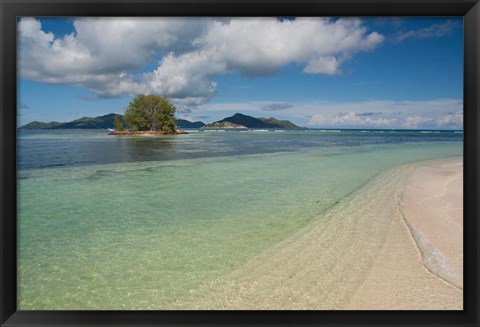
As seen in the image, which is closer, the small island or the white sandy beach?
the white sandy beach

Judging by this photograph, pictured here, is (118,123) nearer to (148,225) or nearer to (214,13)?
(148,225)

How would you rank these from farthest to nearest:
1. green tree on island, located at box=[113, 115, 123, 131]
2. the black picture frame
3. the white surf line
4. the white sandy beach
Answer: green tree on island, located at box=[113, 115, 123, 131]
the white surf line
the white sandy beach
the black picture frame

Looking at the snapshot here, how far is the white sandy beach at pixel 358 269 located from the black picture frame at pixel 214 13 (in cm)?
61

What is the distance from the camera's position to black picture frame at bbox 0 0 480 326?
1.13 metres

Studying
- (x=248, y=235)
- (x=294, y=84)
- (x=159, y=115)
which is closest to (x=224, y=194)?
(x=248, y=235)

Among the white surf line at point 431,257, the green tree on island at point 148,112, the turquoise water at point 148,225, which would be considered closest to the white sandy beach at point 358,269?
the white surf line at point 431,257

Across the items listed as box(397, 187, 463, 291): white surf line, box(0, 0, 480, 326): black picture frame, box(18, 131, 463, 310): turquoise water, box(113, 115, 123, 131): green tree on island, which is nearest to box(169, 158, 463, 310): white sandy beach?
box(397, 187, 463, 291): white surf line

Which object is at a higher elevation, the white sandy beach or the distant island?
the distant island

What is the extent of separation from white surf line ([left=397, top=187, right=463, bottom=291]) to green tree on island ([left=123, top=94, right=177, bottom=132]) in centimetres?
1873

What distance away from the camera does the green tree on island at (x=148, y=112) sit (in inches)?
782

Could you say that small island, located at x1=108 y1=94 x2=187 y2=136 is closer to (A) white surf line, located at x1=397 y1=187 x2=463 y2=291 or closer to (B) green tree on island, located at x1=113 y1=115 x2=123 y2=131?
(B) green tree on island, located at x1=113 y1=115 x2=123 y2=131

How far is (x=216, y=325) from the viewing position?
1.13m

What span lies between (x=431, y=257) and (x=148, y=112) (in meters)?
19.6
